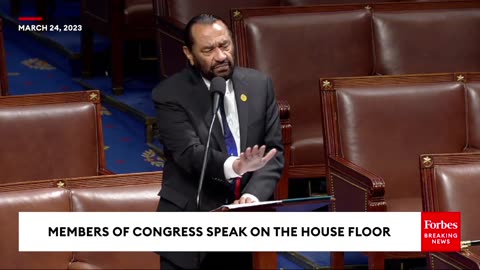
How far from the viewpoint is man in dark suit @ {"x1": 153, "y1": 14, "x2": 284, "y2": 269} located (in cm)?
116

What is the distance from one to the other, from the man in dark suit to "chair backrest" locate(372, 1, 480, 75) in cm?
65

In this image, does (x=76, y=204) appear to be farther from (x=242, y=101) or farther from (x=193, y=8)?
(x=193, y=8)

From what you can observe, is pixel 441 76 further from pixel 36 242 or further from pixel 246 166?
pixel 36 242

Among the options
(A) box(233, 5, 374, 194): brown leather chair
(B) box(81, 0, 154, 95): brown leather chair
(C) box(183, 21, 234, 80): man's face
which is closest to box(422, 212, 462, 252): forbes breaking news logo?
(C) box(183, 21, 234, 80): man's face

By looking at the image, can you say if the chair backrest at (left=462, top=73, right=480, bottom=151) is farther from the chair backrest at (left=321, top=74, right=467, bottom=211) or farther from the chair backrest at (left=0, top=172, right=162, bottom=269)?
the chair backrest at (left=0, top=172, right=162, bottom=269)

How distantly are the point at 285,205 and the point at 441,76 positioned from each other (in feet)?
2.41

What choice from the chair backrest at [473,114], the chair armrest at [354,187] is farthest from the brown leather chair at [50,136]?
the chair backrest at [473,114]

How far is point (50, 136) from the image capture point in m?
1.50

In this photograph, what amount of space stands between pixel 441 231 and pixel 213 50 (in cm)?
35

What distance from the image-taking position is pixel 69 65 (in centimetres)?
234

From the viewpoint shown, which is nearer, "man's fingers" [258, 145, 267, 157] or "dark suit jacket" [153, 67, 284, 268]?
"man's fingers" [258, 145, 267, 157]

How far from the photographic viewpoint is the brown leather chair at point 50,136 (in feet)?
4.87

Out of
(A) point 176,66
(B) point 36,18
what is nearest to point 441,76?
(A) point 176,66

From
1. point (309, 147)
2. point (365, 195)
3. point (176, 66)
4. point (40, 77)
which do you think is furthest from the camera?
point (40, 77)
